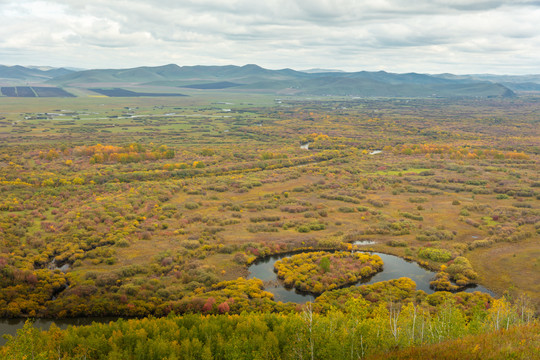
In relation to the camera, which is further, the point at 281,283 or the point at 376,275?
the point at 376,275

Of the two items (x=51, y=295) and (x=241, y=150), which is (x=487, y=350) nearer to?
(x=51, y=295)

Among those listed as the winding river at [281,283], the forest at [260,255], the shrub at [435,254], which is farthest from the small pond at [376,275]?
the shrub at [435,254]

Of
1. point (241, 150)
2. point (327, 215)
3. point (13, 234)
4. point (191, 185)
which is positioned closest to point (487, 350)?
point (327, 215)

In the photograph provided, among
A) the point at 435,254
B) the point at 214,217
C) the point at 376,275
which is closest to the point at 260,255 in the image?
the point at 376,275

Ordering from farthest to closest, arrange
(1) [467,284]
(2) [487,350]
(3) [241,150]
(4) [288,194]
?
(3) [241,150]
(4) [288,194]
(1) [467,284]
(2) [487,350]

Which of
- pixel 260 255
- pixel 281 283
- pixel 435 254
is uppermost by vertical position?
pixel 435 254

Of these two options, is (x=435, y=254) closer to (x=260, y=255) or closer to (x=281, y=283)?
(x=281, y=283)
